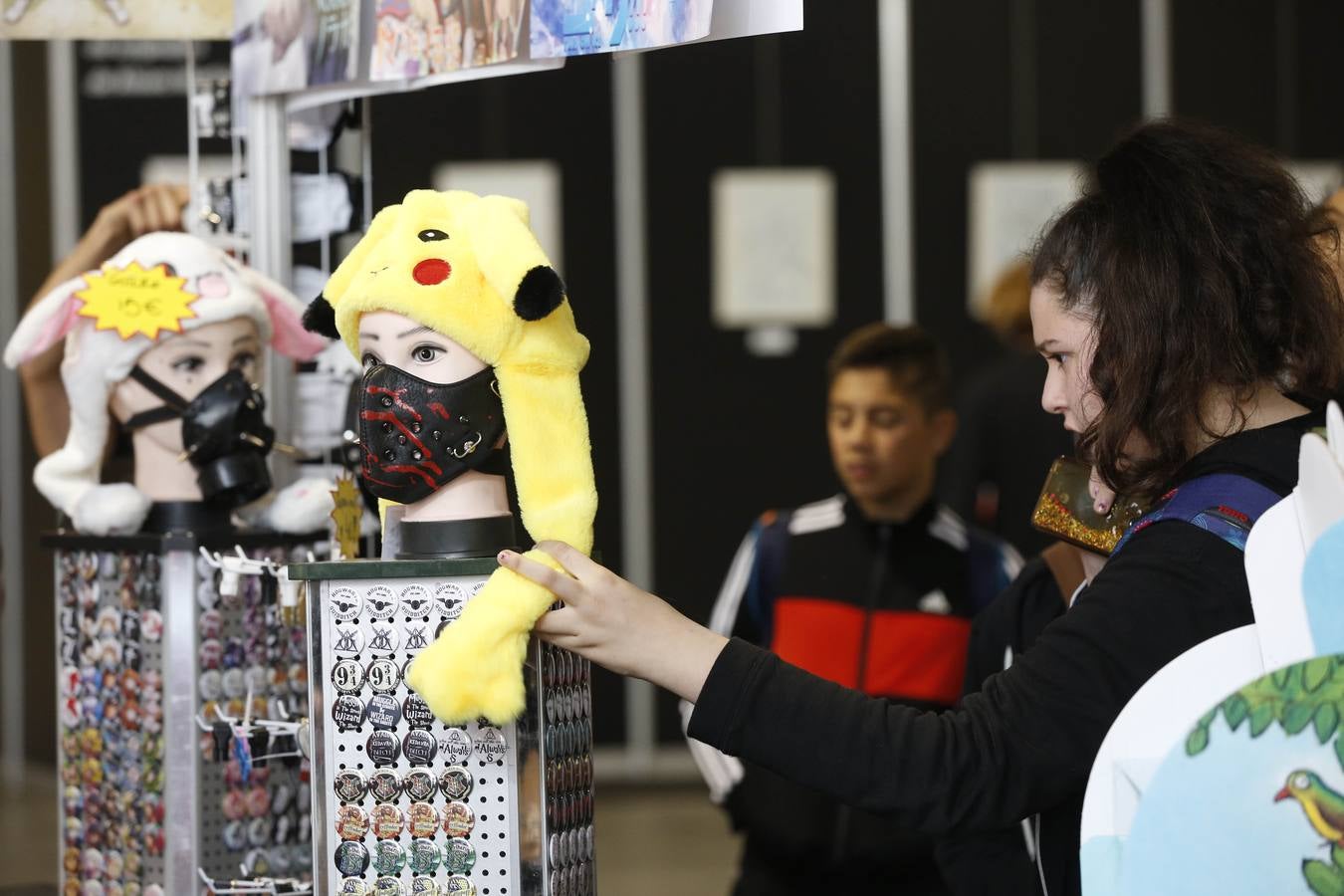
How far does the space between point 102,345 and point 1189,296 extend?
163 centimetres

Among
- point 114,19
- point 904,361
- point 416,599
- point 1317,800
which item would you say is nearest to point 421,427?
point 416,599

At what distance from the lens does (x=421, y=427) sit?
189cm

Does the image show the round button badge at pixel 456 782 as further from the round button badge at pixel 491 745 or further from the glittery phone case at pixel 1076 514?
the glittery phone case at pixel 1076 514

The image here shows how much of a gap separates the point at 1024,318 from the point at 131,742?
9.54 ft

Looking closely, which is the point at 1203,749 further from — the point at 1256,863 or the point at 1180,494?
the point at 1180,494

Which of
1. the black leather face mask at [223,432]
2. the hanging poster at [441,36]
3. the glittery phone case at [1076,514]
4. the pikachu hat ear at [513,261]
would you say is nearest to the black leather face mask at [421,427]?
the pikachu hat ear at [513,261]

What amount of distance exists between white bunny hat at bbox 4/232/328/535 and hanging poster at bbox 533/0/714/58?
754 millimetres

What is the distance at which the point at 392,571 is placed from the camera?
188cm

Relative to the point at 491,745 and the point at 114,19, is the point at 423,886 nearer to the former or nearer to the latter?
the point at 491,745

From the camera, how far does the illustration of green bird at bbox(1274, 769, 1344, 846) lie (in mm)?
1390

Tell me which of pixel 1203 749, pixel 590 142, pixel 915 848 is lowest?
pixel 915 848

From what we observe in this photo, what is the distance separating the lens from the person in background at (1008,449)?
421 cm

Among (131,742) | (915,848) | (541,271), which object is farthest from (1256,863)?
(131,742)

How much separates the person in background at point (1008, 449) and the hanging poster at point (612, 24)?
229 cm
